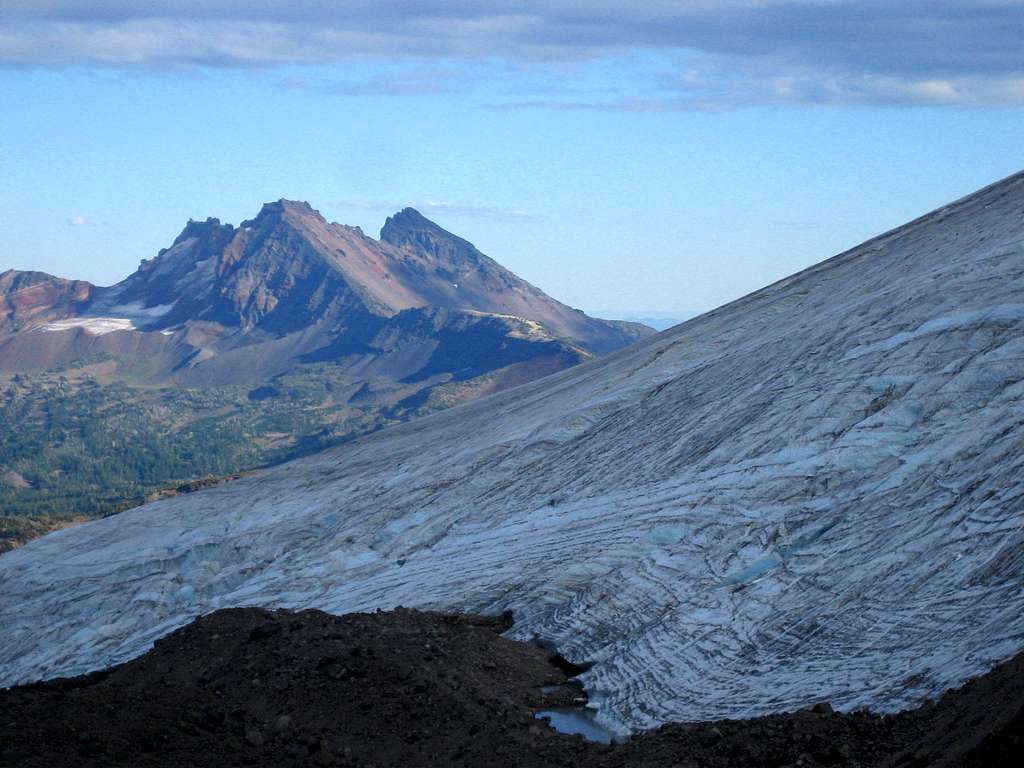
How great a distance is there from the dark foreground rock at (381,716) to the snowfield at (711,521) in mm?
2383

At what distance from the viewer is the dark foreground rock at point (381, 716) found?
1616 cm

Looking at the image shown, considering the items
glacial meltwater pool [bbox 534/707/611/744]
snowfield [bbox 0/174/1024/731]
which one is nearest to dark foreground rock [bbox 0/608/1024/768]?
glacial meltwater pool [bbox 534/707/611/744]

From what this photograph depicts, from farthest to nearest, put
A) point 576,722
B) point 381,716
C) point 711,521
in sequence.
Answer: point 711,521 < point 576,722 < point 381,716

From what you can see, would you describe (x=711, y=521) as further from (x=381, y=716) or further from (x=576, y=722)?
(x=381, y=716)

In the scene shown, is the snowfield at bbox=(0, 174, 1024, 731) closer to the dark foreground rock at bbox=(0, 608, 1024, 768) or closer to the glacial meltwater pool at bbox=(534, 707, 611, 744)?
the glacial meltwater pool at bbox=(534, 707, 611, 744)

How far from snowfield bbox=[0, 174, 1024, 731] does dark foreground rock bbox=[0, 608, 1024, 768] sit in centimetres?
238

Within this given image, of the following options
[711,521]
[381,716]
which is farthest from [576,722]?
[711,521]

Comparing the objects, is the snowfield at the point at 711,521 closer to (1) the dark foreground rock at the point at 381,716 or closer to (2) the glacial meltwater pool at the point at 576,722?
(2) the glacial meltwater pool at the point at 576,722

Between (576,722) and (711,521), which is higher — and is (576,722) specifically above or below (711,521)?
below

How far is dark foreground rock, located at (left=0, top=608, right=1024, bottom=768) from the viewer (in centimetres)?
1616

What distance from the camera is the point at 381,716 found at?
66.5ft

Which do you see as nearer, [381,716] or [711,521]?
[381,716]

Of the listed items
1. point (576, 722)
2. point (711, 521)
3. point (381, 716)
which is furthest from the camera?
point (711, 521)

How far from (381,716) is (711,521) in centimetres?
1114
